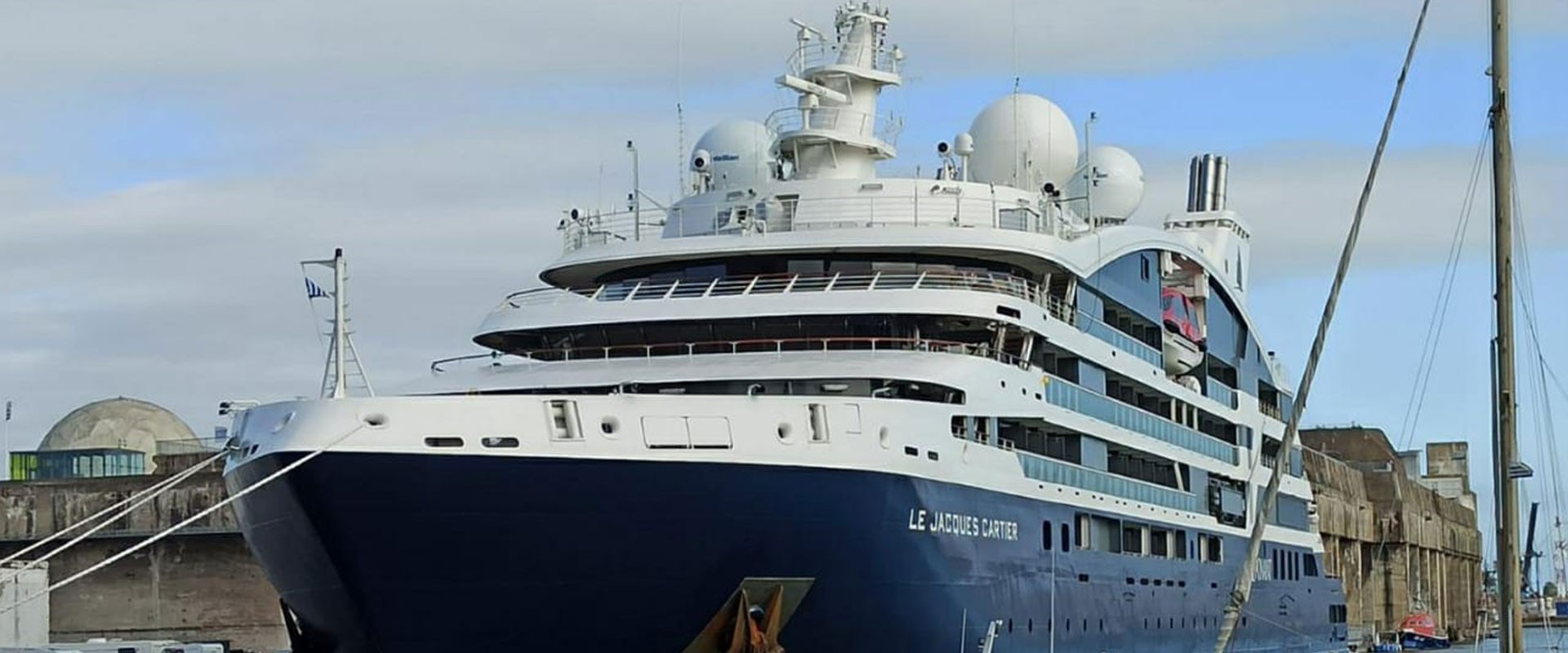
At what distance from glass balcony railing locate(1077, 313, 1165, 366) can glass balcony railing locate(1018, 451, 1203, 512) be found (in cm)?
225


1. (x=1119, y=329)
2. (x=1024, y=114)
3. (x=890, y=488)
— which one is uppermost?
(x=1024, y=114)

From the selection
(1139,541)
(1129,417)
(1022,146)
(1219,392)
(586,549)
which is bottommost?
(1139,541)

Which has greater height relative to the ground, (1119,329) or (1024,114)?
(1024,114)

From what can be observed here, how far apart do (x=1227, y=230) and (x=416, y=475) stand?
1016 inches

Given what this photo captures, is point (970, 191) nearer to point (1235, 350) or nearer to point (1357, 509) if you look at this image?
point (1235, 350)

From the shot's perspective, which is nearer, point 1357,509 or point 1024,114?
point 1024,114

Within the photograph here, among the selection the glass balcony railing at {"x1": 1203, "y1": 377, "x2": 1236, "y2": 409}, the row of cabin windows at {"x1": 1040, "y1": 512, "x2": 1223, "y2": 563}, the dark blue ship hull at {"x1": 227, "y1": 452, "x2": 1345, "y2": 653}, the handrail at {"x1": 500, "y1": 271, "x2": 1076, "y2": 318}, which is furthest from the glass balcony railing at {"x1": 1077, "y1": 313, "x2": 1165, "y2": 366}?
the dark blue ship hull at {"x1": 227, "y1": 452, "x2": 1345, "y2": 653}

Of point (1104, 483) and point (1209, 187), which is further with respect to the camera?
point (1209, 187)

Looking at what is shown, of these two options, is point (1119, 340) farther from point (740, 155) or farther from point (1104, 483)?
point (740, 155)

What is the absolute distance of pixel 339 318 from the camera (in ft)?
89.4

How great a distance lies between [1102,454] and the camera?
116 ft

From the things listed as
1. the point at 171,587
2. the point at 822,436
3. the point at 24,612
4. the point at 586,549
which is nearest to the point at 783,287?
the point at 822,436

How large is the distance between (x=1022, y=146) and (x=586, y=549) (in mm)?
18643

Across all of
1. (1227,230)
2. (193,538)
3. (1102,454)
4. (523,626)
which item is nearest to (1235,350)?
(1227,230)
